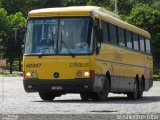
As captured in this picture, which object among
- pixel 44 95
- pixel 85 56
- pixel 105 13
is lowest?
pixel 44 95

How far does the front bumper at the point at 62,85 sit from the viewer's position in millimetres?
22172

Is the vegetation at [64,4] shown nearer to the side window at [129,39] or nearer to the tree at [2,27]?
the tree at [2,27]

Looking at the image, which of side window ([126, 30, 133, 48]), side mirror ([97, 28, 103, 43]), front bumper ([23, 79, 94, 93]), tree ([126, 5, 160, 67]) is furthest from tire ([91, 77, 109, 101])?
tree ([126, 5, 160, 67])

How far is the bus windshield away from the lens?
2234cm

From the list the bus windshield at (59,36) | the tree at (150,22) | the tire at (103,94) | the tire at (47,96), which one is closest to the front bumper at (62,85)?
the bus windshield at (59,36)

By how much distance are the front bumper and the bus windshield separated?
0.95m

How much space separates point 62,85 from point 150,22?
53563 mm

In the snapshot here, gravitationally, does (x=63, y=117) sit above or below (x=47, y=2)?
below

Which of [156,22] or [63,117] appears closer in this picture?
[63,117]

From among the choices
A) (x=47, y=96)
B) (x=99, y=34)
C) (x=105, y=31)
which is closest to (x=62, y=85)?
(x=99, y=34)

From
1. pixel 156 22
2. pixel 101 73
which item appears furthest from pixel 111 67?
pixel 156 22

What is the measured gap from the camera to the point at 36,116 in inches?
599

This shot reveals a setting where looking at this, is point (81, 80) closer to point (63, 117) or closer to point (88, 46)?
point (88, 46)

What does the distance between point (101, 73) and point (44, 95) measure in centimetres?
262
